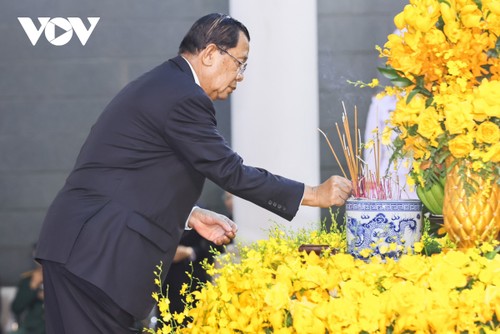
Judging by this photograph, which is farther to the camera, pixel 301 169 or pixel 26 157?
pixel 26 157

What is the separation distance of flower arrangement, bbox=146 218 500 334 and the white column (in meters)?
2.47

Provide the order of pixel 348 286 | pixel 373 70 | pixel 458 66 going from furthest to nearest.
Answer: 1. pixel 373 70
2. pixel 458 66
3. pixel 348 286

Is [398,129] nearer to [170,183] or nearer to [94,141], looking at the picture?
[170,183]

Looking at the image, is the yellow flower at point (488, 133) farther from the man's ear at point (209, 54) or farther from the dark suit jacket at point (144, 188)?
the man's ear at point (209, 54)

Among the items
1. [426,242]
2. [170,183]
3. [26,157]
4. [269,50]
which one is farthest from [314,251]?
[26,157]

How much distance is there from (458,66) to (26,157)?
4372 mm

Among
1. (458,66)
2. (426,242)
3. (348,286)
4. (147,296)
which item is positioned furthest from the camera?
(147,296)

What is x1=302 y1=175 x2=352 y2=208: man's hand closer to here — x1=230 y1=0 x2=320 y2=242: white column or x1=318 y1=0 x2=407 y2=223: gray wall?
x1=230 y1=0 x2=320 y2=242: white column

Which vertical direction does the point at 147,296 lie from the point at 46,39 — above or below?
below

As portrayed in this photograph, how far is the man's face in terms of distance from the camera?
2.57 m

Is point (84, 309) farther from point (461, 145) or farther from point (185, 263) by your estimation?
point (185, 263)

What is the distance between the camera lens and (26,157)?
5.91m

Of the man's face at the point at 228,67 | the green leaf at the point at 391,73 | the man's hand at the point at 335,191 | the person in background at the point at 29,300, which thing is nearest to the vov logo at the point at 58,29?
the person in background at the point at 29,300

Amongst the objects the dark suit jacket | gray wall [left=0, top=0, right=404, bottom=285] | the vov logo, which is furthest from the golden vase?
the vov logo
